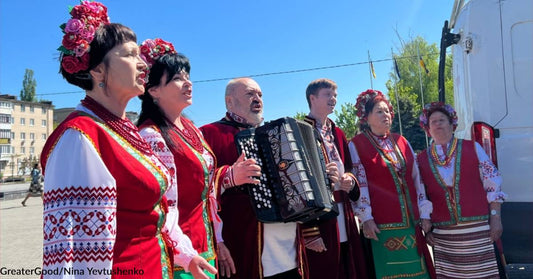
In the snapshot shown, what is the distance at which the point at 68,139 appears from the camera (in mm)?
1336

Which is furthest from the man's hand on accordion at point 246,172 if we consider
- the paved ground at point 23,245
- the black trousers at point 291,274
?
the paved ground at point 23,245

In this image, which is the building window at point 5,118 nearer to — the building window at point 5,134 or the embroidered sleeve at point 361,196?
the building window at point 5,134

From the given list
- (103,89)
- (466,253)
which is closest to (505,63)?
(466,253)

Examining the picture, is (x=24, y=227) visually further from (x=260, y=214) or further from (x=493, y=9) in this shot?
(x=493, y=9)

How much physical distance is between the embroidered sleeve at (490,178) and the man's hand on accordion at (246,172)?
7.30 feet

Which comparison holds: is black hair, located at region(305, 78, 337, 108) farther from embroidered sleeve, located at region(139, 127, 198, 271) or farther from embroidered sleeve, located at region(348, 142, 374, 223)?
embroidered sleeve, located at region(139, 127, 198, 271)

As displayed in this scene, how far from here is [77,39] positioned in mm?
1530

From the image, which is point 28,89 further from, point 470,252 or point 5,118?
point 470,252

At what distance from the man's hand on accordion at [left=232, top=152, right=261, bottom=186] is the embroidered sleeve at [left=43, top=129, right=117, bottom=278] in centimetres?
107

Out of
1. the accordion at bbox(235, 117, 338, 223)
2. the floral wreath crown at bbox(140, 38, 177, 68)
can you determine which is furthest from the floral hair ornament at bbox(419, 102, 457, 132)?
the floral wreath crown at bbox(140, 38, 177, 68)

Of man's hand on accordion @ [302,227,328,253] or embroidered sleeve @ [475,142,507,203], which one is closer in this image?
man's hand on accordion @ [302,227,328,253]

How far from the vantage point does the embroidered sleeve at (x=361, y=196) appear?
335cm

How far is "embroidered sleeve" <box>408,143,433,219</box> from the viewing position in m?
3.43

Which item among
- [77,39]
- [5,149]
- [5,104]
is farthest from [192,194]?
[5,149]
